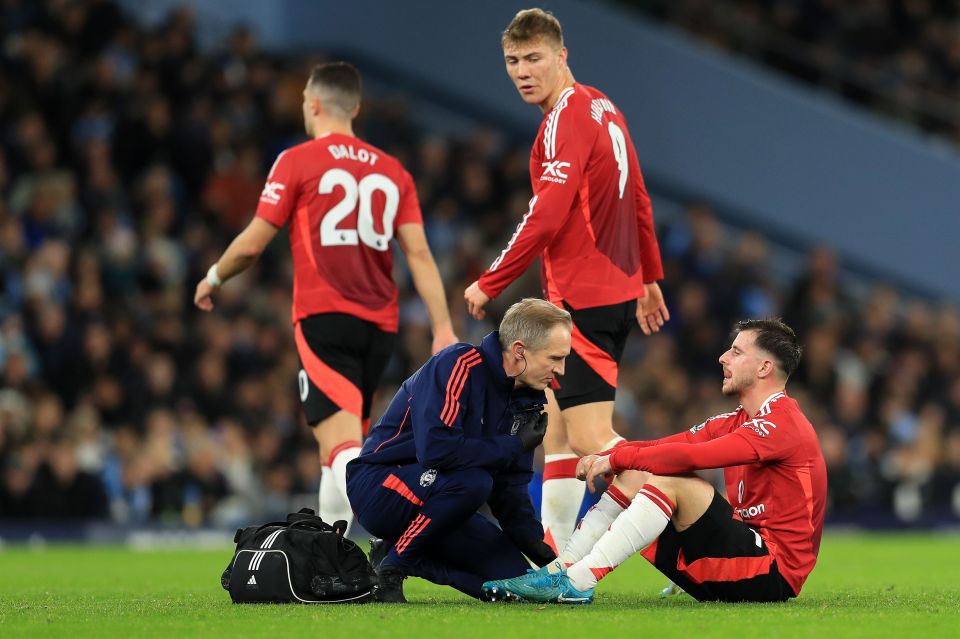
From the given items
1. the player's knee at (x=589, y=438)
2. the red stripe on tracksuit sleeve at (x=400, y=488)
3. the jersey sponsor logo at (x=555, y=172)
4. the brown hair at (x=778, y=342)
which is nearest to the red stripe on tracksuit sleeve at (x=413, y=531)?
the red stripe on tracksuit sleeve at (x=400, y=488)

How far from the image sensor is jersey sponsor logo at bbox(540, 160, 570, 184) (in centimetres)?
714

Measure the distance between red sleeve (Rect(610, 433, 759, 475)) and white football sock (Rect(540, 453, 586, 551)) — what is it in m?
1.12

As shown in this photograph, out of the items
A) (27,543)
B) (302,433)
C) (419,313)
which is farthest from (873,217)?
(27,543)

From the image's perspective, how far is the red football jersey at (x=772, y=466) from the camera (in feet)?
20.2

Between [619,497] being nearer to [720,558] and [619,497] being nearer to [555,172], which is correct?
[720,558]

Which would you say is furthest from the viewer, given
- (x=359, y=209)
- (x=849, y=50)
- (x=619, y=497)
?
(x=849, y=50)

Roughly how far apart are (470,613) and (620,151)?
2535 mm

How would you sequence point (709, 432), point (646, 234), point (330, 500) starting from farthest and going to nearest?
point (330, 500) → point (646, 234) → point (709, 432)

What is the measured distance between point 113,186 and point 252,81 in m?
2.88

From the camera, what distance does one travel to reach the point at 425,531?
6.37m

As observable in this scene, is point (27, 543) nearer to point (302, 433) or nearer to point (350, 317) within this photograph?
point (302, 433)

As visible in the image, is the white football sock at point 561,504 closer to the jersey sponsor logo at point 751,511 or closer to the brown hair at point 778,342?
the jersey sponsor logo at point 751,511

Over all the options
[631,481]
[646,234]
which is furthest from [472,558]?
[646,234]

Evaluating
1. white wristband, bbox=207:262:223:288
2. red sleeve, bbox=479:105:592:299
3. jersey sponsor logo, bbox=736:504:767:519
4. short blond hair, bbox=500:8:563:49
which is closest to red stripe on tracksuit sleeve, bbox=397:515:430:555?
red sleeve, bbox=479:105:592:299
